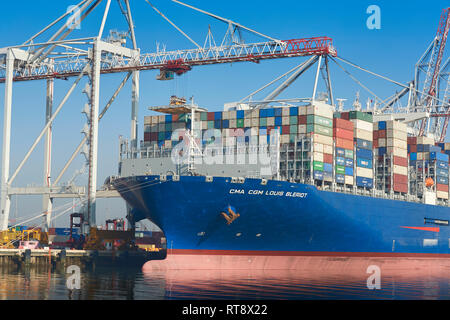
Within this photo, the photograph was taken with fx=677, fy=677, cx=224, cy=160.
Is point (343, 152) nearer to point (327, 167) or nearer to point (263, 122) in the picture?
point (327, 167)

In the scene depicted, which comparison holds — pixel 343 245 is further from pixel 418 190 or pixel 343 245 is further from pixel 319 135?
pixel 418 190

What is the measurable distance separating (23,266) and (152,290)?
18133 millimetres

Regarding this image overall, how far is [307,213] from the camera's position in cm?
4803

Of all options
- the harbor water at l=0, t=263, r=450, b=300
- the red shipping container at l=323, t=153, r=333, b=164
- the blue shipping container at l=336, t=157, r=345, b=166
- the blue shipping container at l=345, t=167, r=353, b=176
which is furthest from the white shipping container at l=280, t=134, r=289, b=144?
the harbor water at l=0, t=263, r=450, b=300

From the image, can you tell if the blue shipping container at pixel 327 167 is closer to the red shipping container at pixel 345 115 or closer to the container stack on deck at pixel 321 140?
the container stack on deck at pixel 321 140

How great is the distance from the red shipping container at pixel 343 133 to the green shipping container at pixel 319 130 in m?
0.52

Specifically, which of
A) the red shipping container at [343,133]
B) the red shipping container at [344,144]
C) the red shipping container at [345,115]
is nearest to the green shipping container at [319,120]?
the red shipping container at [343,133]

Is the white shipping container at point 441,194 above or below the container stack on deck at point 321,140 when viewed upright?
below

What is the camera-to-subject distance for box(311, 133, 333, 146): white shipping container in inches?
1957

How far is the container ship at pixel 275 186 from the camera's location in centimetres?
4556

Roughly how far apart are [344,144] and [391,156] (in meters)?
6.81

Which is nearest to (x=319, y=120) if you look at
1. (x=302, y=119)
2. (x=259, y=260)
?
(x=302, y=119)

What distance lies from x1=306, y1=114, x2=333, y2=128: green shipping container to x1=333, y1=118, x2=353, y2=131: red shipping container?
543 mm
